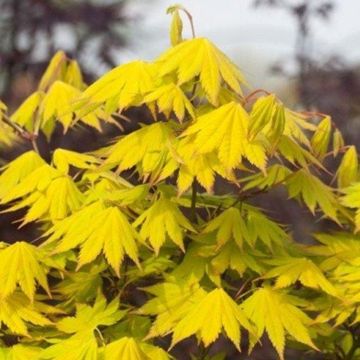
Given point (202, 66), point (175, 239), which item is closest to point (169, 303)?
point (175, 239)

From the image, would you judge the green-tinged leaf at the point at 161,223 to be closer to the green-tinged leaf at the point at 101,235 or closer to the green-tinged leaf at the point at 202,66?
the green-tinged leaf at the point at 101,235

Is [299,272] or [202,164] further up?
[202,164]

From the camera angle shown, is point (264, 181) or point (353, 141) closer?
point (264, 181)

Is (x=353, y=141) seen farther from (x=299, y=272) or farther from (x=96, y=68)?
(x=299, y=272)

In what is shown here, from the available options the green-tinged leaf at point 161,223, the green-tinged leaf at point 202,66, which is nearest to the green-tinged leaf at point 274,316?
the green-tinged leaf at point 161,223

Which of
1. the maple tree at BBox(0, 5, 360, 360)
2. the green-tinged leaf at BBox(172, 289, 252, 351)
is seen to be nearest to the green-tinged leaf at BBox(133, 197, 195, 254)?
the maple tree at BBox(0, 5, 360, 360)

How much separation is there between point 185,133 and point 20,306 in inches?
17.0

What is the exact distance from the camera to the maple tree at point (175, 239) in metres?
1.37

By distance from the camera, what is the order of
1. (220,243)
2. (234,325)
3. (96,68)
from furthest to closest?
(96,68) → (220,243) → (234,325)

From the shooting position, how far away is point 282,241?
1612 mm

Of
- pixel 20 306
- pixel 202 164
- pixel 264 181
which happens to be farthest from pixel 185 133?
pixel 20 306

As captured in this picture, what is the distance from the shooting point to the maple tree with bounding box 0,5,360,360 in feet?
4.48

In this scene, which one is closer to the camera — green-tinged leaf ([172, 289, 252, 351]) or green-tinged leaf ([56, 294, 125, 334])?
green-tinged leaf ([172, 289, 252, 351])

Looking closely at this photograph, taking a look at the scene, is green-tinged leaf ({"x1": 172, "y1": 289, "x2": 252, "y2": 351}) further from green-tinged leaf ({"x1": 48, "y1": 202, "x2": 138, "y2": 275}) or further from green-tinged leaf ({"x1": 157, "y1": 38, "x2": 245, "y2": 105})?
green-tinged leaf ({"x1": 157, "y1": 38, "x2": 245, "y2": 105})
